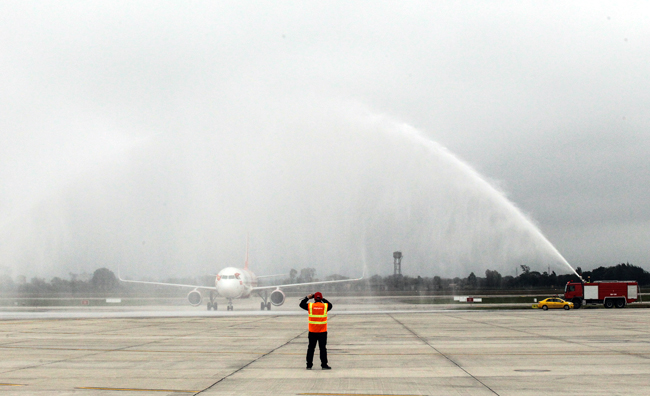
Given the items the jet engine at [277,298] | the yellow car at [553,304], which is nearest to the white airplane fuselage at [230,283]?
the jet engine at [277,298]

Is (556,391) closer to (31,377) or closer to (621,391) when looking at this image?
(621,391)

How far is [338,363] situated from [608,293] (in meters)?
47.5

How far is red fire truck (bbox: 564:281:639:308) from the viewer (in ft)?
181

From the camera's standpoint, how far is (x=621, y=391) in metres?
12.0

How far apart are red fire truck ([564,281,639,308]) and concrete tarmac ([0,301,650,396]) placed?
30.2m

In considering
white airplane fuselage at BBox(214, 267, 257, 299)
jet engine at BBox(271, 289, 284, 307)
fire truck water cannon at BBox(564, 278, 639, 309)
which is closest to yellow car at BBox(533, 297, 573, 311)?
fire truck water cannon at BBox(564, 278, 639, 309)

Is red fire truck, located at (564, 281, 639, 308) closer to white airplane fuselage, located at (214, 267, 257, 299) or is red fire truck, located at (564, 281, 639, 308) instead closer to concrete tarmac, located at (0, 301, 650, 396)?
concrete tarmac, located at (0, 301, 650, 396)

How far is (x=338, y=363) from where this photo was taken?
676 inches

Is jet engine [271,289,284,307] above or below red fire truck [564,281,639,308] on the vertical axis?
below

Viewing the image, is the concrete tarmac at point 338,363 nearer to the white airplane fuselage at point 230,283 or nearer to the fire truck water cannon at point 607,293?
the white airplane fuselage at point 230,283

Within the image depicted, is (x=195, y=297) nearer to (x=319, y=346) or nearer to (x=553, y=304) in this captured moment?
(x=553, y=304)

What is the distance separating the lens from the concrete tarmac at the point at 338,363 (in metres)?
12.7

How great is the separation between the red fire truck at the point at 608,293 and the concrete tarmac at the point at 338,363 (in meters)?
30.2

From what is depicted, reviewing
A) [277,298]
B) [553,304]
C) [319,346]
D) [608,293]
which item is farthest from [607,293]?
[319,346]
